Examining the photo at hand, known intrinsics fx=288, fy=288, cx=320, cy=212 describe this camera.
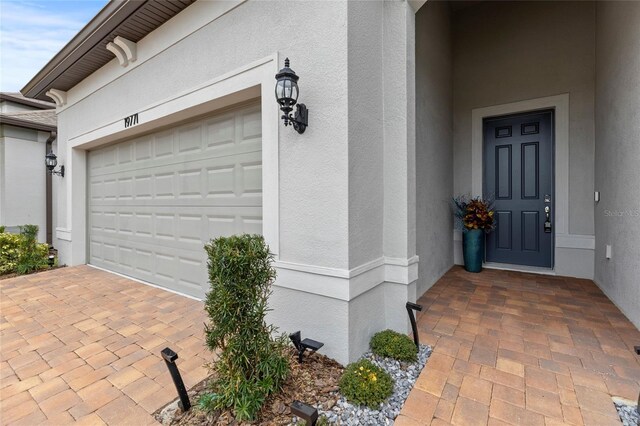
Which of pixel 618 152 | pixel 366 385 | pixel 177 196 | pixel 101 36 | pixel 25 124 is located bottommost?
pixel 366 385

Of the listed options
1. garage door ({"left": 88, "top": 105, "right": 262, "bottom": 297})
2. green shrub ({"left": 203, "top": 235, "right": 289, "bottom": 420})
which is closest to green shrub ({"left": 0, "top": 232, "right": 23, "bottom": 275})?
garage door ({"left": 88, "top": 105, "right": 262, "bottom": 297})

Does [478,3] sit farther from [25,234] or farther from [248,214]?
[25,234]

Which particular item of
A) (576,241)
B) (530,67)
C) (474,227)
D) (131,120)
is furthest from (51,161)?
(576,241)

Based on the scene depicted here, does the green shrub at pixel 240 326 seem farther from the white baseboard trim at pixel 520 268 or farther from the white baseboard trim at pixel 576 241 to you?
the white baseboard trim at pixel 576 241

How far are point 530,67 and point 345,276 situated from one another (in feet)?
15.0

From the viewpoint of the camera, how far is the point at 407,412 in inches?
63.4

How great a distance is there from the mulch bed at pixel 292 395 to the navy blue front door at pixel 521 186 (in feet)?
12.6

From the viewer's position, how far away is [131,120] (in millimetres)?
3887

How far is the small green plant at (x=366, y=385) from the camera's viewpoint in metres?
1.64

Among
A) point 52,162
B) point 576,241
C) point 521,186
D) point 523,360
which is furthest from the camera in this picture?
point 52,162

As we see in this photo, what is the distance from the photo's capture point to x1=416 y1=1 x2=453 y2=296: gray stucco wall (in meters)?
3.33

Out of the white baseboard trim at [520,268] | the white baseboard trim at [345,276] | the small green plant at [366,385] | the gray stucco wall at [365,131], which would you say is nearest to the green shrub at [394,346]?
the small green plant at [366,385]

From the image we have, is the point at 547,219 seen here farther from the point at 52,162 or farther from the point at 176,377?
the point at 52,162

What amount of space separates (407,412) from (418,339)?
81 centimetres
